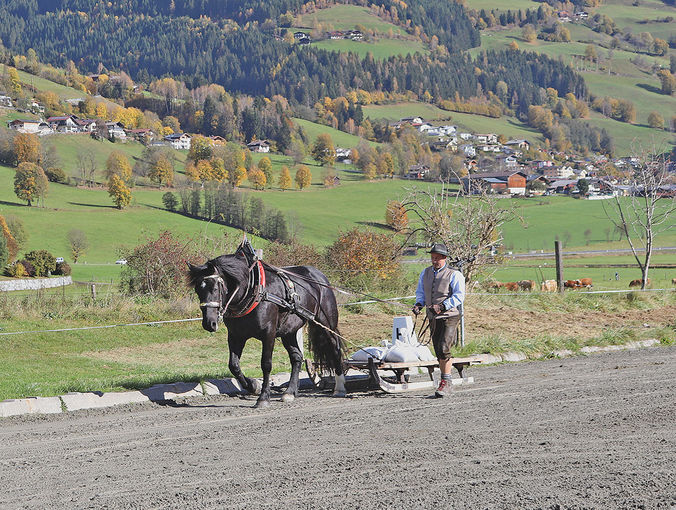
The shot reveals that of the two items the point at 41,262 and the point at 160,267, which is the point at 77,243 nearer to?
the point at 41,262

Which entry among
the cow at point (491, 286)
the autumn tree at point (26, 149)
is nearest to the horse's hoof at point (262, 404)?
the cow at point (491, 286)

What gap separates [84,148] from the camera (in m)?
167

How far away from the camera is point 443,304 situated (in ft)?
38.0

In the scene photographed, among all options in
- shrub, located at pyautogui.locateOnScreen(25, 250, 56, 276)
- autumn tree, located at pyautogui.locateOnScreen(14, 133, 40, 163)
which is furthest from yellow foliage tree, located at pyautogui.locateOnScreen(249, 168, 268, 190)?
shrub, located at pyautogui.locateOnScreen(25, 250, 56, 276)

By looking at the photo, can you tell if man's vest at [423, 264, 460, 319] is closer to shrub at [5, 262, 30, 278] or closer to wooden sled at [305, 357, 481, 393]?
wooden sled at [305, 357, 481, 393]

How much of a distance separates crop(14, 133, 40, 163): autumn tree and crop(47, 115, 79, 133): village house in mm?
39603

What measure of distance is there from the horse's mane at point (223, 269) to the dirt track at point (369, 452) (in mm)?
1853

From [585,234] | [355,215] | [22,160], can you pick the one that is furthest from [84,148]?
[585,234]

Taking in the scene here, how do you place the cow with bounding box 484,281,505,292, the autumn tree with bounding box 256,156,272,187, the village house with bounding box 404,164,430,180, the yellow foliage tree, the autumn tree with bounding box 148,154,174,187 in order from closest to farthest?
the cow with bounding box 484,281,505,292
the autumn tree with bounding box 148,154,174,187
the yellow foliage tree
the autumn tree with bounding box 256,156,272,187
the village house with bounding box 404,164,430,180

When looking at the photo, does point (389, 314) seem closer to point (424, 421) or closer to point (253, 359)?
point (253, 359)

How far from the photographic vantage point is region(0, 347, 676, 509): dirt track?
6.24 m

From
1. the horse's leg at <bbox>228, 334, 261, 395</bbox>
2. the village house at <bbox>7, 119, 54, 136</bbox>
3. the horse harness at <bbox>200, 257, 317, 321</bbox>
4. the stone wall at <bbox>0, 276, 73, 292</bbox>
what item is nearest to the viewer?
the horse harness at <bbox>200, 257, 317, 321</bbox>

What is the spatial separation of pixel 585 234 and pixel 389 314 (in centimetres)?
9636

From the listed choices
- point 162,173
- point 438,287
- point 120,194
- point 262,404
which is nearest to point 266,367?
point 262,404
